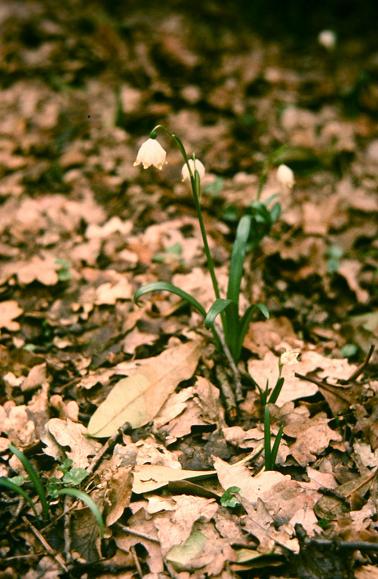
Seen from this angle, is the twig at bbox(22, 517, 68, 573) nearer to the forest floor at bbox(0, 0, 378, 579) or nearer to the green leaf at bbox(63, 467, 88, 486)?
the forest floor at bbox(0, 0, 378, 579)

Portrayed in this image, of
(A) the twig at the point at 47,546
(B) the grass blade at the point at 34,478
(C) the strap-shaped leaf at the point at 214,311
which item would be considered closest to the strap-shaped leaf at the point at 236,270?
(C) the strap-shaped leaf at the point at 214,311

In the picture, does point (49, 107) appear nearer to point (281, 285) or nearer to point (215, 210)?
point (215, 210)

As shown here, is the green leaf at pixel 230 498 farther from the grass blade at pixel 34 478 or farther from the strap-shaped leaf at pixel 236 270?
the strap-shaped leaf at pixel 236 270

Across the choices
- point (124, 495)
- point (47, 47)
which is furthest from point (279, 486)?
point (47, 47)

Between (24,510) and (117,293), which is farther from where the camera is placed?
(117,293)

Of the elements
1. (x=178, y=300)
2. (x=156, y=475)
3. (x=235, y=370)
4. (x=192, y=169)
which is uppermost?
(x=192, y=169)

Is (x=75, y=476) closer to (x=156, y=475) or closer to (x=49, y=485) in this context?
(x=49, y=485)

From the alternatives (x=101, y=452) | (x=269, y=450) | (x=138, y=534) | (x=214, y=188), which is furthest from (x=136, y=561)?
(x=214, y=188)
